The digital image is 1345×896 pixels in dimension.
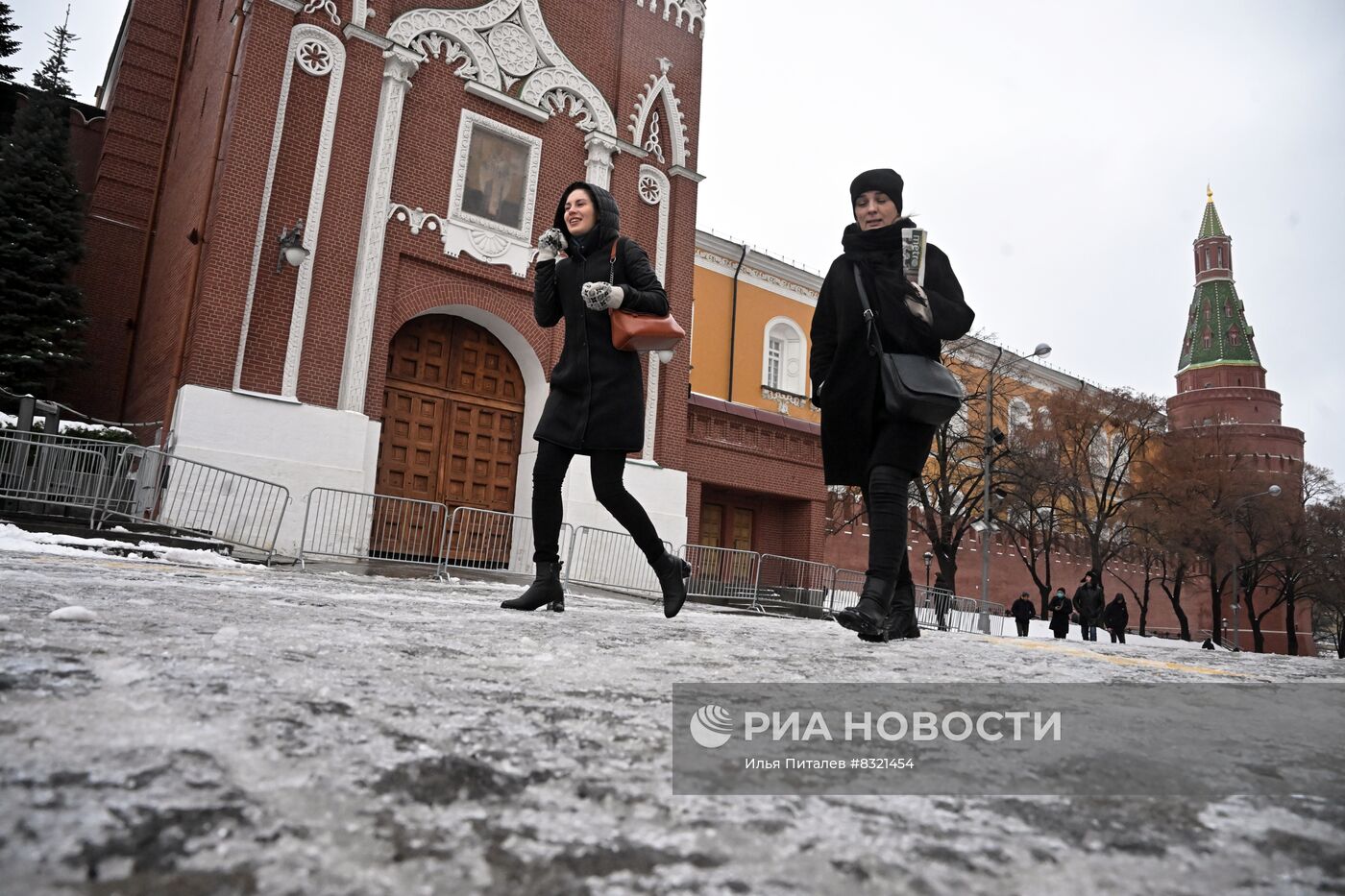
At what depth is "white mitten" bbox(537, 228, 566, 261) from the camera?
4262 mm

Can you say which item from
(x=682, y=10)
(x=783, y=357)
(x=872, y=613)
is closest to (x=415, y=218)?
(x=682, y=10)

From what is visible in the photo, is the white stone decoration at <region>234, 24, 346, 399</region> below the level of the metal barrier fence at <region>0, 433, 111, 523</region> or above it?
above

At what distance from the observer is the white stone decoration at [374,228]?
1352 centimetres

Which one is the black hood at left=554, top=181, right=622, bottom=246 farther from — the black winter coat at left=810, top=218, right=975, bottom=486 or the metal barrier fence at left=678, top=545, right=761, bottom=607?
the metal barrier fence at left=678, top=545, right=761, bottom=607

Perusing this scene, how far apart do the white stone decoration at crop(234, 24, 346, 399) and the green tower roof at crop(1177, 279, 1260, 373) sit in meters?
62.3

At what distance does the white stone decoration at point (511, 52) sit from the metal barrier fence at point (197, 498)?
26.7 feet

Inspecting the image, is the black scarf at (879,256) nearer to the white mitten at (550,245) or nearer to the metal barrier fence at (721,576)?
the white mitten at (550,245)

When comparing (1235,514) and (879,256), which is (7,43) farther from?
(1235,514)

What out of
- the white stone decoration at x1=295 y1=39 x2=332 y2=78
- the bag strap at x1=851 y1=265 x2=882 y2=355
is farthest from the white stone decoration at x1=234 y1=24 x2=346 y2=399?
the bag strap at x1=851 y1=265 x2=882 y2=355

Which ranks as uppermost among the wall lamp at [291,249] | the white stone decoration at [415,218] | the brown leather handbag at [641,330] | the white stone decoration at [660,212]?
the white stone decoration at [660,212]

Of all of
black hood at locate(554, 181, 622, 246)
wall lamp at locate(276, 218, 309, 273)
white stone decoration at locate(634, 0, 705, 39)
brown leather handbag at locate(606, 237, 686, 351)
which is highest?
white stone decoration at locate(634, 0, 705, 39)

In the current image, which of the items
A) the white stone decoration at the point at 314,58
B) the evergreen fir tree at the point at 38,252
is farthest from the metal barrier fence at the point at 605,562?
the evergreen fir tree at the point at 38,252

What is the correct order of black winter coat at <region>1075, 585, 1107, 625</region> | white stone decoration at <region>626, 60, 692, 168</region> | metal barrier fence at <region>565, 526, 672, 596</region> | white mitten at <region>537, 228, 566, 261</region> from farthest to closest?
1. black winter coat at <region>1075, 585, 1107, 625</region>
2. white stone decoration at <region>626, 60, 692, 168</region>
3. metal barrier fence at <region>565, 526, 672, 596</region>
4. white mitten at <region>537, 228, 566, 261</region>

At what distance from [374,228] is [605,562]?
22.2ft
